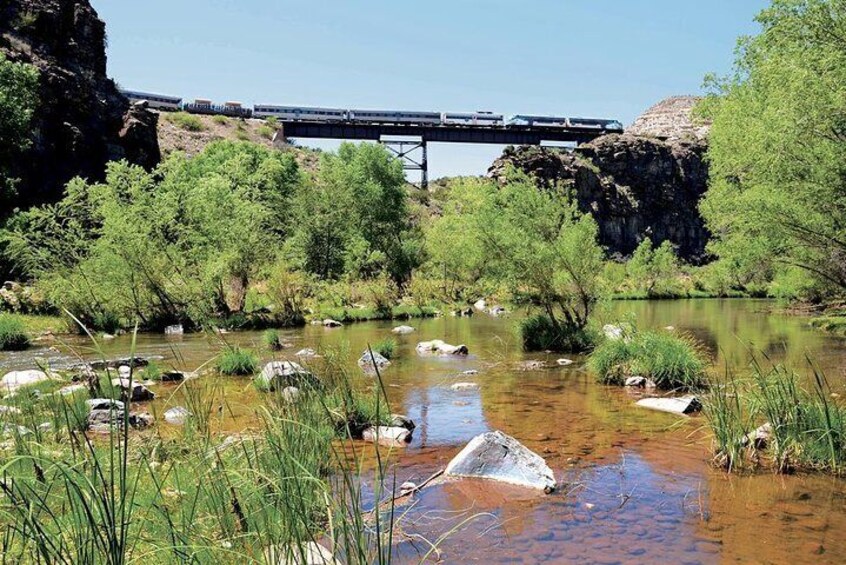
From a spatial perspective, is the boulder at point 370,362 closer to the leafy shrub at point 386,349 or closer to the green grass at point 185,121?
the leafy shrub at point 386,349

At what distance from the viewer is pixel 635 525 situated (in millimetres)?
5938

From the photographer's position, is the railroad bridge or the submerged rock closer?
the submerged rock

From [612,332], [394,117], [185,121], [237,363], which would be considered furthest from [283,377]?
[394,117]

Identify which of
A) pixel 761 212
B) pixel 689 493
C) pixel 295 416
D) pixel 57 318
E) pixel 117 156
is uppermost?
Answer: pixel 117 156

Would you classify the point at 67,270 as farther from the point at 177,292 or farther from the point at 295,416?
the point at 295,416

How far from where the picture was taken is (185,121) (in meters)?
69.1

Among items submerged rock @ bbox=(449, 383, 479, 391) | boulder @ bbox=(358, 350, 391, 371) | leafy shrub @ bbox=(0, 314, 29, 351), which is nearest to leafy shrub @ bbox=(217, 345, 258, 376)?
boulder @ bbox=(358, 350, 391, 371)

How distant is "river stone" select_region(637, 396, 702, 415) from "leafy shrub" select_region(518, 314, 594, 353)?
6.53m

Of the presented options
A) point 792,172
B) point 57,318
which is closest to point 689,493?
point 792,172

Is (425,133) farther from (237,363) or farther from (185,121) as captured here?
(237,363)

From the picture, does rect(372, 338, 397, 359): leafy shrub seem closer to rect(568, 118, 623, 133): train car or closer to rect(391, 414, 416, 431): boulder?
rect(391, 414, 416, 431): boulder

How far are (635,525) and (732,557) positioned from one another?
888mm

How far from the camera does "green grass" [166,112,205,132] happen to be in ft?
A: 226

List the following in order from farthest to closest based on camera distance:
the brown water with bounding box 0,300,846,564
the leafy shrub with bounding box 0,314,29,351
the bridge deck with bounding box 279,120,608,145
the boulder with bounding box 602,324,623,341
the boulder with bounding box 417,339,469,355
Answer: the bridge deck with bounding box 279,120,608,145 → the boulder with bounding box 417,339,469,355 → the leafy shrub with bounding box 0,314,29,351 → the boulder with bounding box 602,324,623,341 → the brown water with bounding box 0,300,846,564
